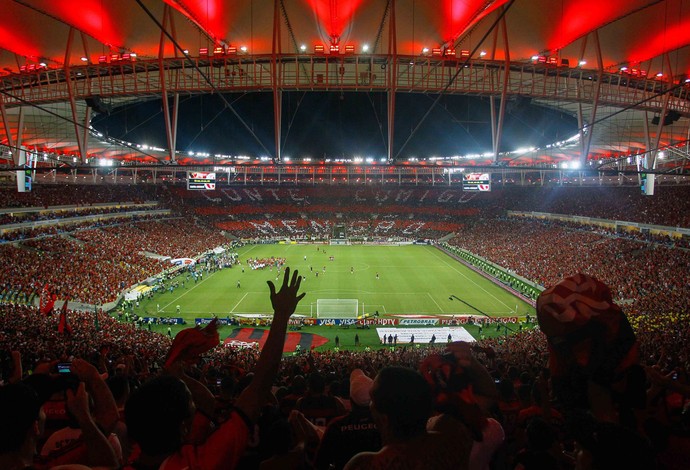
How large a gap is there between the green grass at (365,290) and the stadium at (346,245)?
39cm

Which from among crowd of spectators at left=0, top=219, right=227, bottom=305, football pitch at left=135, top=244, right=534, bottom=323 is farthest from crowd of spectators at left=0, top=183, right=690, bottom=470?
football pitch at left=135, top=244, right=534, bottom=323

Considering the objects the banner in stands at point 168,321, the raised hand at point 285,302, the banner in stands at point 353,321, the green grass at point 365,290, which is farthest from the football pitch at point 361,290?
the raised hand at point 285,302

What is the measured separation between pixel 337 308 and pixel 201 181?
698 inches

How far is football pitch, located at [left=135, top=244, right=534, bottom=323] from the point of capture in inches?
1214

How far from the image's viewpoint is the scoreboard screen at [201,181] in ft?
122

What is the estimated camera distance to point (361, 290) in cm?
3681

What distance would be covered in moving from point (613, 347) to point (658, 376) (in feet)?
6.36

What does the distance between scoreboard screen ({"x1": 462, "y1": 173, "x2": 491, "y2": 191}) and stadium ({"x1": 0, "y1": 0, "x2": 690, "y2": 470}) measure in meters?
0.23

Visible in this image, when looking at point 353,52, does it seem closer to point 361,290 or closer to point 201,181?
point 361,290

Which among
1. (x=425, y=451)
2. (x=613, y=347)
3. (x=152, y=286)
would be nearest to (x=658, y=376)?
(x=613, y=347)

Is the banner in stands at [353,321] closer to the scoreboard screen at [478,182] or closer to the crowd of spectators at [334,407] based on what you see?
the crowd of spectators at [334,407]

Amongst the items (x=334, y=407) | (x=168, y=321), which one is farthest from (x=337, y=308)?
(x=334, y=407)

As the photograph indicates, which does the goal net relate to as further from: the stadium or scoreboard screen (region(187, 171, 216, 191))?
scoreboard screen (region(187, 171, 216, 191))

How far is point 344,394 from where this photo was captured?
7098 millimetres
